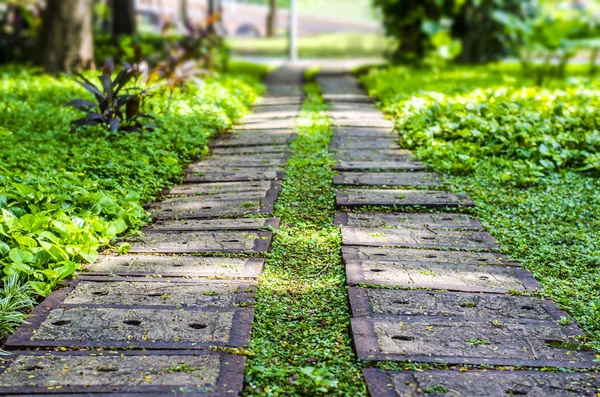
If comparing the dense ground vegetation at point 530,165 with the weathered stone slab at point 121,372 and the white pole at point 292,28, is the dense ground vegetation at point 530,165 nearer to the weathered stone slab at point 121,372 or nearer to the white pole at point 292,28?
the weathered stone slab at point 121,372

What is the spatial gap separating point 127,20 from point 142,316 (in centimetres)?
1369

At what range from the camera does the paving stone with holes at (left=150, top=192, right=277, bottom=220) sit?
4215 mm

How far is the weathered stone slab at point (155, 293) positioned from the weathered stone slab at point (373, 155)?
2.76m

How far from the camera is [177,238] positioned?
3.76 metres

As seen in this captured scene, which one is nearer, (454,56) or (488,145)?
(488,145)

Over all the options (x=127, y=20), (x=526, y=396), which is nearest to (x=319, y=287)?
(x=526, y=396)

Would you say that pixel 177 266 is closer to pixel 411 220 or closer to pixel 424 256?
pixel 424 256

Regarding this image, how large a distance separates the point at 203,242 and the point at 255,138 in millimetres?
3107

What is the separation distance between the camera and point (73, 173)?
4.36 meters

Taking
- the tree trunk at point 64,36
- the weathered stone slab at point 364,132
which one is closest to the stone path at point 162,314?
the weathered stone slab at point 364,132

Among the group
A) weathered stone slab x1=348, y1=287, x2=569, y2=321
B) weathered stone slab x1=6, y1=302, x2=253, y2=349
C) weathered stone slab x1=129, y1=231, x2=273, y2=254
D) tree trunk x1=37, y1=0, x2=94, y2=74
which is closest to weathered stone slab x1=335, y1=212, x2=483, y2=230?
weathered stone slab x1=129, y1=231, x2=273, y2=254

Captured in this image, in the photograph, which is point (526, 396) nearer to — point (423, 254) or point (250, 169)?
point (423, 254)

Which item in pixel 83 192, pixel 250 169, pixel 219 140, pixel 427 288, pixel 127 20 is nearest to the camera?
pixel 427 288

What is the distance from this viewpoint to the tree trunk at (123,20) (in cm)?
1530
